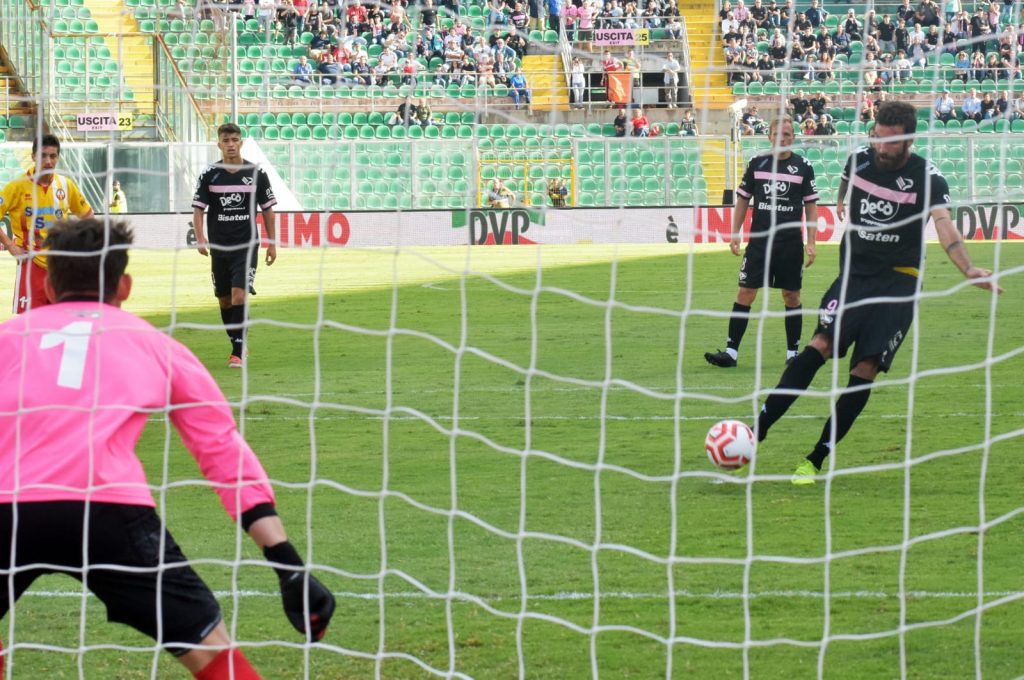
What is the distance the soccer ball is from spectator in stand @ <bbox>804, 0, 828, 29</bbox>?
23190 mm

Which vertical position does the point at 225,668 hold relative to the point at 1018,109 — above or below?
below

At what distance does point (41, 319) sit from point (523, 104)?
18.6 m

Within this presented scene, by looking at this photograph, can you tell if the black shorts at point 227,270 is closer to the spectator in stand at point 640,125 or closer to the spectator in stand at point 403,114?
the spectator in stand at point 640,125

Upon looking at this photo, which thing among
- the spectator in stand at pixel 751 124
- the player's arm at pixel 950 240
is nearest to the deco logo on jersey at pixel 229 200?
the player's arm at pixel 950 240

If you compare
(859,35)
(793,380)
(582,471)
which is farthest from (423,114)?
(793,380)

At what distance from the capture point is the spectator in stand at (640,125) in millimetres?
24422

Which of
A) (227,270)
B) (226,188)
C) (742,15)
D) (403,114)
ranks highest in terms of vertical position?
(742,15)

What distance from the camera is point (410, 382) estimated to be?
34.9ft

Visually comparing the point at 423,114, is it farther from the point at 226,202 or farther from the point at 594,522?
the point at 594,522

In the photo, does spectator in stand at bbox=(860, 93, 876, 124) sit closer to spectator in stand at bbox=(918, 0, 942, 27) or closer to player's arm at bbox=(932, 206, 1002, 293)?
spectator in stand at bbox=(918, 0, 942, 27)

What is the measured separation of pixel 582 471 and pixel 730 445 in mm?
908

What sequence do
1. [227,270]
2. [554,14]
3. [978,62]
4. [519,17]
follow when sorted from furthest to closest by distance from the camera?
[978,62]
[519,17]
[554,14]
[227,270]

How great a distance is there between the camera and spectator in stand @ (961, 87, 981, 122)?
26.2m

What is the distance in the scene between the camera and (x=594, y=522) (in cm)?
639
